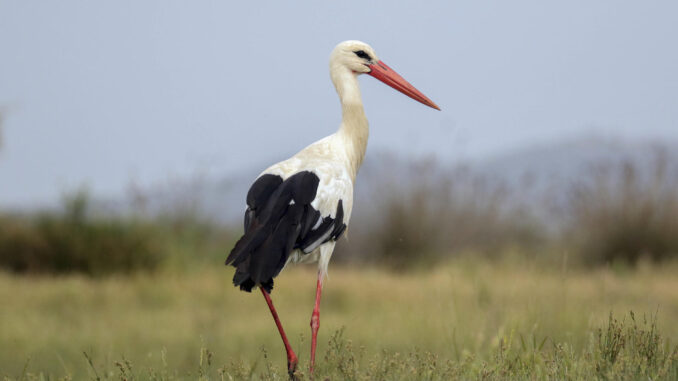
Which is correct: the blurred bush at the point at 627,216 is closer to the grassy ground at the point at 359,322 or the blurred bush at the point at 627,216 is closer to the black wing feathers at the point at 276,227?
the grassy ground at the point at 359,322

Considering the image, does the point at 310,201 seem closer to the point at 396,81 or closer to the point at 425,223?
the point at 396,81

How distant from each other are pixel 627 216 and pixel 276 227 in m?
7.49

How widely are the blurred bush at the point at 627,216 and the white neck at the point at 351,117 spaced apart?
644 centimetres

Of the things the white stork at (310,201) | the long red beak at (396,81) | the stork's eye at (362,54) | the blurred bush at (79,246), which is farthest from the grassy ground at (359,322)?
the stork's eye at (362,54)

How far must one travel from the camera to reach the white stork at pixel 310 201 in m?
3.50

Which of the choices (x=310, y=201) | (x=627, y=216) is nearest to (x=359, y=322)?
(x=310, y=201)

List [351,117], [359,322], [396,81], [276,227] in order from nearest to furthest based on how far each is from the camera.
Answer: [276,227]
[351,117]
[396,81]
[359,322]

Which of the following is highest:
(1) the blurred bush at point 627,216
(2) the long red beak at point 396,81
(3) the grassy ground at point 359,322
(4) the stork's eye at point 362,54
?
(4) the stork's eye at point 362,54

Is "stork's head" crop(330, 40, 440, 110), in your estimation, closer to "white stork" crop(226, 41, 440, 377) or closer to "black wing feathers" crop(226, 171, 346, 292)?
"white stork" crop(226, 41, 440, 377)

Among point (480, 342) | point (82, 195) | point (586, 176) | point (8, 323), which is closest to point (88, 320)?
point (8, 323)

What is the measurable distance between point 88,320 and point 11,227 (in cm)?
302

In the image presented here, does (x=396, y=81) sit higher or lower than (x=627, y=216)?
higher

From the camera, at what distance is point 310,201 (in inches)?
148

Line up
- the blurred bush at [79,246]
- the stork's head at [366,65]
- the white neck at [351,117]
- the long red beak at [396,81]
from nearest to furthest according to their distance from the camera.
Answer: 1. the white neck at [351,117]
2. the stork's head at [366,65]
3. the long red beak at [396,81]
4. the blurred bush at [79,246]
